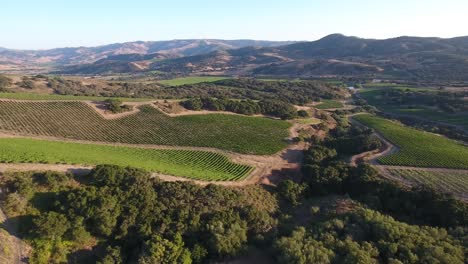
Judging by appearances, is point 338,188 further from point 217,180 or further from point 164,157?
point 164,157

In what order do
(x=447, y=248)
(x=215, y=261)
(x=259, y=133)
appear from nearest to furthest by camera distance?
(x=447, y=248) < (x=215, y=261) < (x=259, y=133)

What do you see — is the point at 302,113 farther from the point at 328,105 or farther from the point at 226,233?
the point at 226,233

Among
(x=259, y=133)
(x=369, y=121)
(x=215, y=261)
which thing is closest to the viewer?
(x=215, y=261)


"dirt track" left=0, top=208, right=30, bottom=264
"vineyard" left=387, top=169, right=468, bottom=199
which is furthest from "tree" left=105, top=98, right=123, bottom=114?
"vineyard" left=387, top=169, right=468, bottom=199

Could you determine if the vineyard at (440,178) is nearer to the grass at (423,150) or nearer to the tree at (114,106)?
the grass at (423,150)

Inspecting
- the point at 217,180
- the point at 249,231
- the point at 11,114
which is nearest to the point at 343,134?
the point at 217,180

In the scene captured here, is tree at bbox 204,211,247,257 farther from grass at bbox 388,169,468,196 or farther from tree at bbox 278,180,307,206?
grass at bbox 388,169,468,196
